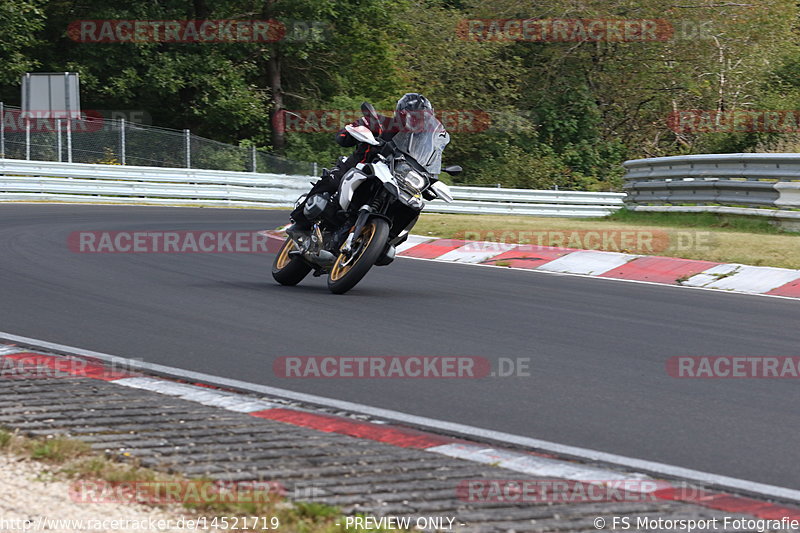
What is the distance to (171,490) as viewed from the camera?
3.85 m

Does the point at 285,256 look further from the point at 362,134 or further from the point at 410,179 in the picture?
the point at 410,179

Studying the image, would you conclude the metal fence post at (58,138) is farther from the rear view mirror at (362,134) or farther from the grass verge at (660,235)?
the rear view mirror at (362,134)

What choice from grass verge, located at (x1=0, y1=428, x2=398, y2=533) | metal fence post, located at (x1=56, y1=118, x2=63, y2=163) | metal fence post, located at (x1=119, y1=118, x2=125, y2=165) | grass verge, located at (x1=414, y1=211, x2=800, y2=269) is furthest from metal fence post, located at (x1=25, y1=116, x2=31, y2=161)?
grass verge, located at (x1=0, y1=428, x2=398, y2=533)

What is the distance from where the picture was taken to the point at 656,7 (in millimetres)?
34469

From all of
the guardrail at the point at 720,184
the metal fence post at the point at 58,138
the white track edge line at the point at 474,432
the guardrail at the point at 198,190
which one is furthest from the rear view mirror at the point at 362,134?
the metal fence post at the point at 58,138

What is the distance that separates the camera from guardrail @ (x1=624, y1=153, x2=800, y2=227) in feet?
45.1

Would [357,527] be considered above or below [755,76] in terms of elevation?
below

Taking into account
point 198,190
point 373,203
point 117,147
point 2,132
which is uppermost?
point 2,132

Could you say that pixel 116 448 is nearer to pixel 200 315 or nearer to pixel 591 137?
pixel 200 315

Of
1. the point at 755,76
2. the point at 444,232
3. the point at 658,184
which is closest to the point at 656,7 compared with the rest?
the point at 755,76

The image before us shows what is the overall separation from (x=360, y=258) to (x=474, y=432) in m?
4.25

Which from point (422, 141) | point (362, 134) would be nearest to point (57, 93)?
point (362, 134)

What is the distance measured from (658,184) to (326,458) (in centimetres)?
1289

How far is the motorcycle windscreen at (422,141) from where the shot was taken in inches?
371
